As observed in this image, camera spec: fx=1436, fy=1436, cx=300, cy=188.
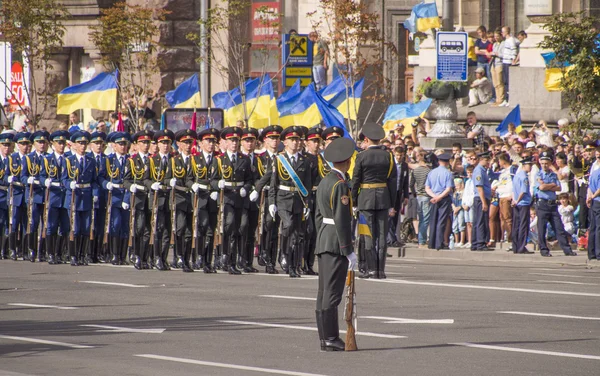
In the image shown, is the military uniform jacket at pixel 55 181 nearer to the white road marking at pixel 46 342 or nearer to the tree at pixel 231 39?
the tree at pixel 231 39

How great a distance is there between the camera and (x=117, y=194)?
2178 centimetres

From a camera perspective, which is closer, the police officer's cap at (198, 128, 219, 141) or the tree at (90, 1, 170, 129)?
the police officer's cap at (198, 128, 219, 141)

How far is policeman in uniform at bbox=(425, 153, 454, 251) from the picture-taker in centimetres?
2411

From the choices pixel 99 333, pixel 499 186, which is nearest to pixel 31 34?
pixel 499 186

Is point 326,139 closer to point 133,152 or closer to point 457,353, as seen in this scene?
point 133,152

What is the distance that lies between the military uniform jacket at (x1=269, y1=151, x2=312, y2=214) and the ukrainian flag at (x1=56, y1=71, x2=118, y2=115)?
488 inches

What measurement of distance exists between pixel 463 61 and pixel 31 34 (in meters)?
12.1

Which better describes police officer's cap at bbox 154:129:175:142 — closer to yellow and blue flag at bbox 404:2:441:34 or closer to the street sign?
the street sign

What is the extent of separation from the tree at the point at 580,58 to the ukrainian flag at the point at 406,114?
27.5 ft

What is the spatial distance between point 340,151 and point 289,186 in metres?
6.67

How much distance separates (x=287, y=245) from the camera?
62.6 feet

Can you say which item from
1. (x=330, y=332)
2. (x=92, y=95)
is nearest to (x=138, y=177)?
(x=330, y=332)

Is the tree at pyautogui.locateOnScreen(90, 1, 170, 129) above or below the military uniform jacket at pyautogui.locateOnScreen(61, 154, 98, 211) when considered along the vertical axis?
above

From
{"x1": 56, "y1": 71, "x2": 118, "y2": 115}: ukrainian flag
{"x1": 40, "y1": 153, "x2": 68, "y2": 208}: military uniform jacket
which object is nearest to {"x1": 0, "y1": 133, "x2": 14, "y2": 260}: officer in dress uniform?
{"x1": 40, "y1": 153, "x2": 68, "y2": 208}: military uniform jacket
